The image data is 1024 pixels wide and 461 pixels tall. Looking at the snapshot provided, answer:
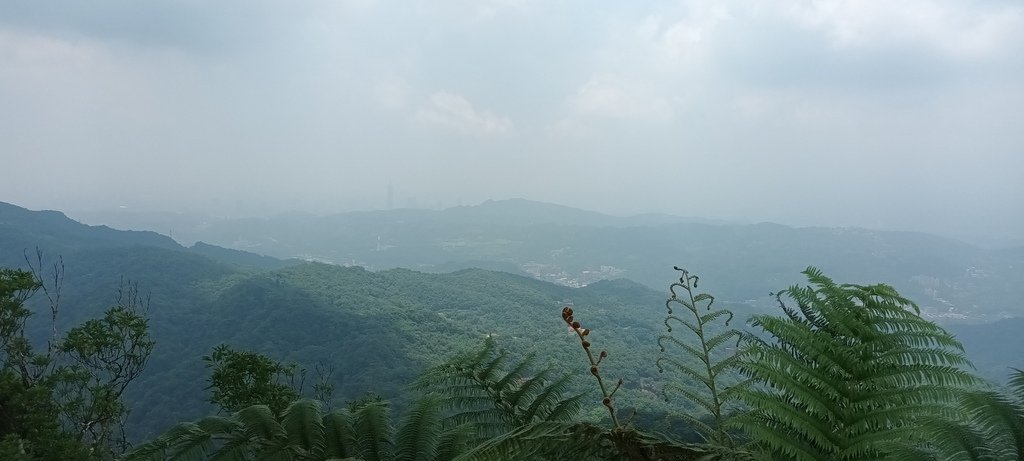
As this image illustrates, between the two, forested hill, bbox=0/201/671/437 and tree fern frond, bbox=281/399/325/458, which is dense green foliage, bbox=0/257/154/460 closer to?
tree fern frond, bbox=281/399/325/458

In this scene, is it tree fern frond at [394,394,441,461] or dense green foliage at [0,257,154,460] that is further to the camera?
dense green foliage at [0,257,154,460]

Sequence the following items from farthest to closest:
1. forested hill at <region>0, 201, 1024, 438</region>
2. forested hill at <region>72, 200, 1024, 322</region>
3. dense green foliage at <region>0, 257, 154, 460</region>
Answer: forested hill at <region>72, 200, 1024, 322</region> → forested hill at <region>0, 201, 1024, 438</region> → dense green foliage at <region>0, 257, 154, 460</region>

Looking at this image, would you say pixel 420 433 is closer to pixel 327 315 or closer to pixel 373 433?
pixel 373 433

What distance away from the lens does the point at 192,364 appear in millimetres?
35531

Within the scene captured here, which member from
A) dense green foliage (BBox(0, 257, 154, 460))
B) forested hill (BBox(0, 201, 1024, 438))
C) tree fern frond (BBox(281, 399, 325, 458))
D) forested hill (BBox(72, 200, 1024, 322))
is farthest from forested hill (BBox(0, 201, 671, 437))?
forested hill (BBox(72, 200, 1024, 322))

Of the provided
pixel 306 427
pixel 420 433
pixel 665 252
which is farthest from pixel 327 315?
pixel 665 252

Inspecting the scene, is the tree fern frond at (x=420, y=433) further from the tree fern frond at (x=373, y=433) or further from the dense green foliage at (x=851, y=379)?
the dense green foliage at (x=851, y=379)

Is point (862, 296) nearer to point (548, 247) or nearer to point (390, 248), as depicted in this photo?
point (548, 247)

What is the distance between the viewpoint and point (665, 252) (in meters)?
126

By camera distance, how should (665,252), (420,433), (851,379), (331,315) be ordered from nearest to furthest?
1. (851,379)
2. (420,433)
3. (331,315)
4. (665,252)

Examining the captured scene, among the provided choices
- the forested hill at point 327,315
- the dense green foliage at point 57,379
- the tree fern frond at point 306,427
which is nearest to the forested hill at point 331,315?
the forested hill at point 327,315

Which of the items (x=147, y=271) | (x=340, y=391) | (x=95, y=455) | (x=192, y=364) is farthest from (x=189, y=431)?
(x=147, y=271)

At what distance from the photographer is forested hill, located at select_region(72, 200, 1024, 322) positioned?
8750 cm

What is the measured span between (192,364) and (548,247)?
107574mm
